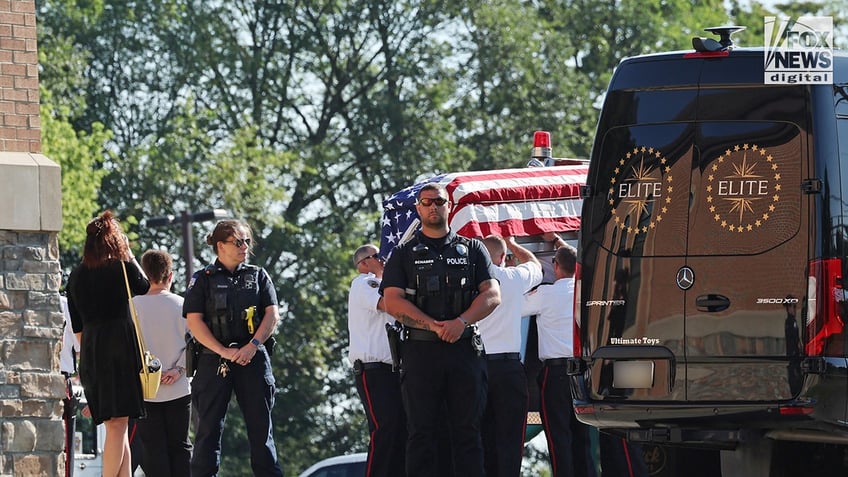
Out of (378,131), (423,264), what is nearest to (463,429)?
(423,264)

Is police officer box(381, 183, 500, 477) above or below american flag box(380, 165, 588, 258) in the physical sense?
below

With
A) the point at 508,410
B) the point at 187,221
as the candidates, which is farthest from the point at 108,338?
the point at 187,221

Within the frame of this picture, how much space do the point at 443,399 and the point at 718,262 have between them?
2.16m

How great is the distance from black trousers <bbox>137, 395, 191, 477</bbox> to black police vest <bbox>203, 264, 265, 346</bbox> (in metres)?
0.72

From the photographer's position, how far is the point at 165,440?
11.6 meters

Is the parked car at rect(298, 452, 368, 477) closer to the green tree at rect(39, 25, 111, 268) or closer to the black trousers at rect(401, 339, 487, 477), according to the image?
the black trousers at rect(401, 339, 487, 477)

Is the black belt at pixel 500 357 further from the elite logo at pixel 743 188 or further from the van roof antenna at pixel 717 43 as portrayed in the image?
the van roof antenna at pixel 717 43

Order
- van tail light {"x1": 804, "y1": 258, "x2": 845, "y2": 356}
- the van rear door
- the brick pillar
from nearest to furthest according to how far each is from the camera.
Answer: van tail light {"x1": 804, "y1": 258, "x2": 845, "y2": 356}, the van rear door, the brick pillar

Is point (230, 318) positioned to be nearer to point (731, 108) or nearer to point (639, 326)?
point (639, 326)

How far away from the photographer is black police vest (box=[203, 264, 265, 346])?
36.8ft

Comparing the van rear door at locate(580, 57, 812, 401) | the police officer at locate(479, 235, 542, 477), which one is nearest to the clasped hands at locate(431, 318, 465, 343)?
the van rear door at locate(580, 57, 812, 401)

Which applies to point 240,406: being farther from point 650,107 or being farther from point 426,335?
point 650,107

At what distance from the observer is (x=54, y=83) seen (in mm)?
34812

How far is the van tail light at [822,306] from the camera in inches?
360
